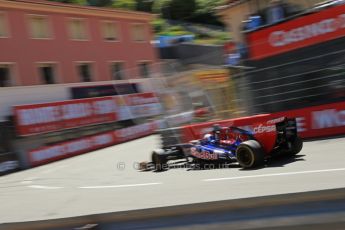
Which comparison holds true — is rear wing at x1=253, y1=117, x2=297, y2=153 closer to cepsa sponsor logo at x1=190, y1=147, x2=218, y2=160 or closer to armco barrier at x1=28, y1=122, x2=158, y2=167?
cepsa sponsor logo at x1=190, y1=147, x2=218, y2=160

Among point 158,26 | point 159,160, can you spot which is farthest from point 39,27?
point 158,26

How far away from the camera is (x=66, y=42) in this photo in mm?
34406

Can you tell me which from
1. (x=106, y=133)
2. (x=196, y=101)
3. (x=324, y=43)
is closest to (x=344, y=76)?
(x=324, y=43)

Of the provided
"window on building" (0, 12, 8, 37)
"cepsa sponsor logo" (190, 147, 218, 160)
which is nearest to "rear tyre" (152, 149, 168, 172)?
"cepsa sponsor logo" (190, 147, 218, 160)

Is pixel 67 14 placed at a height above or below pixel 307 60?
above

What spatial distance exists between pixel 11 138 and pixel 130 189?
56.7 ft

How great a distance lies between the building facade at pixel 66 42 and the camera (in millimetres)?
30766

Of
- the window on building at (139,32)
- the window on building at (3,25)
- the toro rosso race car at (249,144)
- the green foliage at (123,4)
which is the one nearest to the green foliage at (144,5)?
the green foliage at (123,4)

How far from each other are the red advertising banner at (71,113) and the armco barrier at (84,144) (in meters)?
1.05

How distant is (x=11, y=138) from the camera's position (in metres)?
27.0

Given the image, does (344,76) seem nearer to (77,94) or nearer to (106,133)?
(106,133)

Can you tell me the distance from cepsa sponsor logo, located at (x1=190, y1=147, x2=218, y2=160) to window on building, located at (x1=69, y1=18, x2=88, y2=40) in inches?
930

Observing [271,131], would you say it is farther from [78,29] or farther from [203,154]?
[78,29]

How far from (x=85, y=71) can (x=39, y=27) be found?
189 inches
